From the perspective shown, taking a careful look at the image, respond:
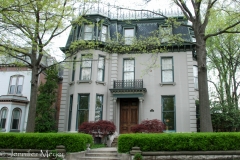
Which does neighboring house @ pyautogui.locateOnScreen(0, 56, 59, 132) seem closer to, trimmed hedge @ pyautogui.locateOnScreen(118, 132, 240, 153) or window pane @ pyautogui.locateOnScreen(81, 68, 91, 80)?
window pane @ pyautogui.locateOnScreen(81, 68, 91, 80)

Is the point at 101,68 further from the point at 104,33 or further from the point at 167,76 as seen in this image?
the point at 167,76

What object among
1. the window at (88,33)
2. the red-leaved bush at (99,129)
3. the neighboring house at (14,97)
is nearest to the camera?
the red-leaved bush at (99,129)

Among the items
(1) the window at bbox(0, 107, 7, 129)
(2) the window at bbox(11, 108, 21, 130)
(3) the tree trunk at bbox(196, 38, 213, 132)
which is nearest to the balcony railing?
(3) the tree trunk at bbox(196, 38, 213, 132)

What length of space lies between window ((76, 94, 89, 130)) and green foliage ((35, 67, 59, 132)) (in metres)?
2.84

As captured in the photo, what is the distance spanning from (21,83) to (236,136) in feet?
57.6

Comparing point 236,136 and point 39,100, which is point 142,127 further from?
point 39,100

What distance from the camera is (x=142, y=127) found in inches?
542

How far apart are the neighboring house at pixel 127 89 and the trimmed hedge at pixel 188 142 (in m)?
6.55

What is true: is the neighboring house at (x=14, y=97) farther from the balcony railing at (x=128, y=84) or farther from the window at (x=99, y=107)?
the balcony railing at (x=128, y=84)

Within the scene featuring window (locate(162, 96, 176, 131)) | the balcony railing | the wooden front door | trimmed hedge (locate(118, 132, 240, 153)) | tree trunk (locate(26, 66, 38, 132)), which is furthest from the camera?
the balcony railing

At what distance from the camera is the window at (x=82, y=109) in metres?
16.2

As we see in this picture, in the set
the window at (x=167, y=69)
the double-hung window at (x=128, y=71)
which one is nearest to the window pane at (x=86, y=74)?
the double-hung window at (x=128, y=71)

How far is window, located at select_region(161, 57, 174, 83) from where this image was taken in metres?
17.0

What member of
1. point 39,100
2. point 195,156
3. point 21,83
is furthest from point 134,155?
point 21,83
